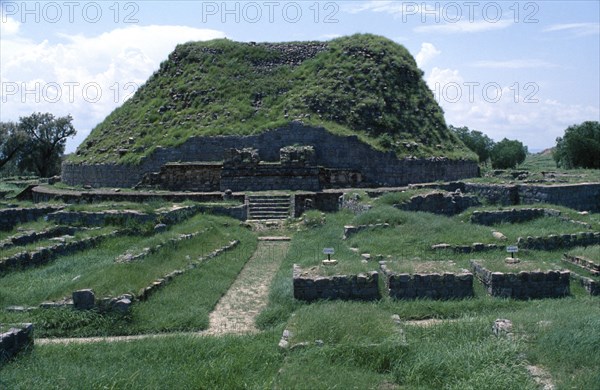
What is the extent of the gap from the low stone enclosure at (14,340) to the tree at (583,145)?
134ft

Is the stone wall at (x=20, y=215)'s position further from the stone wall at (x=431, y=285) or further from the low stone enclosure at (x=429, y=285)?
the stone wall at (x=431, y=285)

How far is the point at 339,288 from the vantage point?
9227 mm

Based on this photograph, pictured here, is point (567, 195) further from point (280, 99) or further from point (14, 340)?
point (14, 340)

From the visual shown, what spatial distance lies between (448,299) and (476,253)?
302 cm

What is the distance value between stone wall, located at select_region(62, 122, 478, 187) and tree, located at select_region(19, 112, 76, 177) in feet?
88.1

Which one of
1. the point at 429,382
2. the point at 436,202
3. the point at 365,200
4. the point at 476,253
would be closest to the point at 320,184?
the point at 365,200

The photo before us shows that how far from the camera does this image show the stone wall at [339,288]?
30.2 feet

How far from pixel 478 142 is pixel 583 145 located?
387 inches

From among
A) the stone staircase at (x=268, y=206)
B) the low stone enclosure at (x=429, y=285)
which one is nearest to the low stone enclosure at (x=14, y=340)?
the low stone enclosure at (x=429, y=285)

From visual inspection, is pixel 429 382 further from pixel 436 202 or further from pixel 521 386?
pixel 436 202

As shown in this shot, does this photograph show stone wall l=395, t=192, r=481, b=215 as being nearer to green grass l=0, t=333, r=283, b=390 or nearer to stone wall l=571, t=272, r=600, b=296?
stone wall l=571, t=272, r=600, b=296

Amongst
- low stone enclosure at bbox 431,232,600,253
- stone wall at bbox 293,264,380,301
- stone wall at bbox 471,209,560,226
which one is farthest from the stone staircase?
stone wall at bbox 293,264,380,301

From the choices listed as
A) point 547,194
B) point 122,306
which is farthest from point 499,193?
point 122,306

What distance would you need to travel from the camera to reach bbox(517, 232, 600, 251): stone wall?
1244 centimetres
